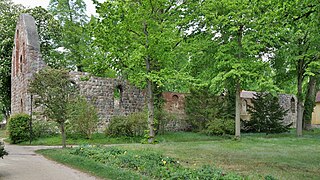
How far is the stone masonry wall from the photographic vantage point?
2198 centimetres

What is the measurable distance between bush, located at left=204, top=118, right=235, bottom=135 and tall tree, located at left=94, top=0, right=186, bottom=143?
6149 millimetres

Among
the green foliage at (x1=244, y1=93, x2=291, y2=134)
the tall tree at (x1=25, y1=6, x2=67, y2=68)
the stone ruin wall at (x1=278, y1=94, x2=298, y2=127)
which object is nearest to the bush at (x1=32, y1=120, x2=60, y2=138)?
the tall tree at (x1=25, y1=6, x2=67, y2=68)

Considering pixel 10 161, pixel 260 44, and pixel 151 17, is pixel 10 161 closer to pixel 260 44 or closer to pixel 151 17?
pixel 151 17

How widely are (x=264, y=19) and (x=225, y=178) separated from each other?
5.83 meters

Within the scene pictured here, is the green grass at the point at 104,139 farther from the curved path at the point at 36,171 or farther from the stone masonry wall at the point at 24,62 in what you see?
the curved path at the point at 36,171

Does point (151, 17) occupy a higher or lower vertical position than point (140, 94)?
higher

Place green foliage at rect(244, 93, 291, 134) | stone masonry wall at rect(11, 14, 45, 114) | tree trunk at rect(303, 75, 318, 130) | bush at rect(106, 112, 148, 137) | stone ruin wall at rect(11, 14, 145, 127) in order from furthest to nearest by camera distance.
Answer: tree trunk at rect(303, 75, 318, 130) → green foliage at rect(244, 93, 291, 134) → stone ruin wall at rect(11, 14, 145, 127) → stone masonry wall at rect(11, 14, 45, 114) → bush at rect(106, 112, 148, 137)

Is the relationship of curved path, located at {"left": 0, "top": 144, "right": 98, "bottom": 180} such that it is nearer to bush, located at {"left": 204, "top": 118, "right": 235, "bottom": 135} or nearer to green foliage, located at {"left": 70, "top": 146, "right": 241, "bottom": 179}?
green foliage, located at {"left": 70, "top": 146, "right": 241, "bottom": 179}

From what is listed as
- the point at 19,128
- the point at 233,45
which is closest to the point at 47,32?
the point at 19,128

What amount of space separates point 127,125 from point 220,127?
20.9 ft

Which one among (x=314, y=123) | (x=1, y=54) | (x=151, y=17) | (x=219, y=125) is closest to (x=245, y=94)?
(x=219, y=125)

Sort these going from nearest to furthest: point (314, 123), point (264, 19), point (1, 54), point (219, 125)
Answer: point (264, 19) < point (219, 125) < point (1, 54) < point (314, 123)

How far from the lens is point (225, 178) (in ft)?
22.8

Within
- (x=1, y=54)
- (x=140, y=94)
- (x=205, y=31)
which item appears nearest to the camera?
(x=205, y=31)
